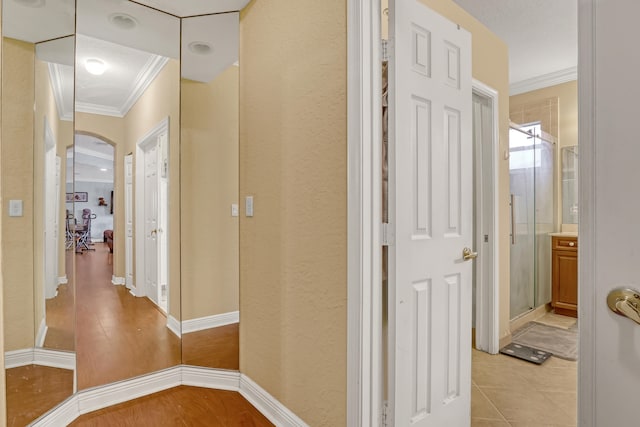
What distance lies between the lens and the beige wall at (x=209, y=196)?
7.18 feet

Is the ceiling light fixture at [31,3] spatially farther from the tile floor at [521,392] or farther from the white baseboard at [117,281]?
the tile floor at [521,392]

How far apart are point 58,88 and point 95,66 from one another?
34 centimetres

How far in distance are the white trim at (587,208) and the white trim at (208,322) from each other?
1.94 m

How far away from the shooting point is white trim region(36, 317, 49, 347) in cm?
162

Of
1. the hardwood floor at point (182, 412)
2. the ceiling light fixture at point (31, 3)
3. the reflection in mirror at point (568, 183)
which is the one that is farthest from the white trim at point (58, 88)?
the reflection in mirror at point (568, 183)

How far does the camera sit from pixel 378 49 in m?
1.34

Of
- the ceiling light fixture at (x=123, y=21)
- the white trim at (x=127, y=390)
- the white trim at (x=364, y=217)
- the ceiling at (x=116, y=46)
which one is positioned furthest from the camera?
Result: the ceiling light fixture at (x=123, y=21)

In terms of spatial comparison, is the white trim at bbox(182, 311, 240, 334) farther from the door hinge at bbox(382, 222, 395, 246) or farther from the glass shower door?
the glass shower door

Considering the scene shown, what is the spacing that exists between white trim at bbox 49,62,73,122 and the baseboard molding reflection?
5.38ft

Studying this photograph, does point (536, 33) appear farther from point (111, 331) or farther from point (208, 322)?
point (111, 331)

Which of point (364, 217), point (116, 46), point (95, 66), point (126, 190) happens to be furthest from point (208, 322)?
point (116, 46)

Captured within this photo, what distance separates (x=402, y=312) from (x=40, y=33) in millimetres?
2255

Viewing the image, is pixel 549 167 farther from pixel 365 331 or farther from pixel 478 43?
pixel 365 331

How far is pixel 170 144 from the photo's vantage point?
2.23 m
